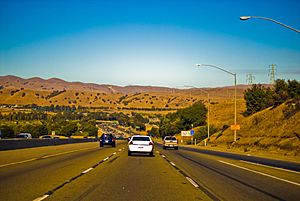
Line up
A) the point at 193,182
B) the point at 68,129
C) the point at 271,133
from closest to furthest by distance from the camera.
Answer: the point at 193,182 → the point at 271,133 → the point at 68,129

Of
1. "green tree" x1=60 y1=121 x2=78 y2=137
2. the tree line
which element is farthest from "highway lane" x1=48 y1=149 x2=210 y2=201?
"green tree" x1=60 y1=121 x2=78 y2=137

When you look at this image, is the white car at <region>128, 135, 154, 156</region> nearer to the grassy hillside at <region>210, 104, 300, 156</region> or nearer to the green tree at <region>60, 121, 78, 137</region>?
the grassy hillside at <region>210, 104, 300, 156</region>

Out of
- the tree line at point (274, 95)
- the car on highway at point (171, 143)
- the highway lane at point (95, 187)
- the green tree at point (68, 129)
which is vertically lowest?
the highway lane at point (95, 187)

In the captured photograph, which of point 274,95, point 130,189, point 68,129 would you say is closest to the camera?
point 130,189

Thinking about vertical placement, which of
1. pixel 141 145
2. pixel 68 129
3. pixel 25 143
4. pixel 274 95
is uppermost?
pixel 274 95

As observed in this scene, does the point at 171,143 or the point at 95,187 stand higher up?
the point at 171,143

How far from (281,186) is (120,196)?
5.83 m

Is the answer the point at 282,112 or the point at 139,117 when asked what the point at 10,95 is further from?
the point at 282,112

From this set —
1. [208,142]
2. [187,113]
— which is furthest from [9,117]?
[208,142]

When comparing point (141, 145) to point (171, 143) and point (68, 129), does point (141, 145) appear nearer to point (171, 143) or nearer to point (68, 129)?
point (171, 143)

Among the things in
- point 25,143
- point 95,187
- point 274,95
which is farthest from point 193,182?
point 274,95

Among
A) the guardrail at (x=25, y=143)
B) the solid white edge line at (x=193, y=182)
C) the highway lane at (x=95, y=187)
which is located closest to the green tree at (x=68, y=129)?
the guardrail at (x=25, y=143)

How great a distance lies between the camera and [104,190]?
11.9 meters

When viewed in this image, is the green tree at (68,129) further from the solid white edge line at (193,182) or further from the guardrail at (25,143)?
the solid white edge line at (193,182)
